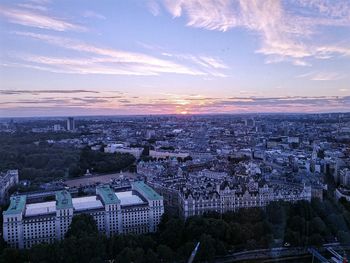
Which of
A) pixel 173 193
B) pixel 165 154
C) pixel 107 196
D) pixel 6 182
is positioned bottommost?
pixel 165 154

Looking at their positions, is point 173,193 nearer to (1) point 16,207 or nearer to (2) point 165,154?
(1) point 16,207

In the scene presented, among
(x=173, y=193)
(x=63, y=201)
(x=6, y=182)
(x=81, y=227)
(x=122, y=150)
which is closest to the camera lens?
(x=81, y=227)

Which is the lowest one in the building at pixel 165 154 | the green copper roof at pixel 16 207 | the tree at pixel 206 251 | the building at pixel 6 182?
the building at pixel 165 154

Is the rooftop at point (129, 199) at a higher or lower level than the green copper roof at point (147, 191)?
lower

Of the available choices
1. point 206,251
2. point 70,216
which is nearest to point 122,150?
point 70,216

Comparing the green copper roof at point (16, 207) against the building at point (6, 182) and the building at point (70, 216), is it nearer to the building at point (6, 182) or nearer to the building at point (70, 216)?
the building at point (70, 216)

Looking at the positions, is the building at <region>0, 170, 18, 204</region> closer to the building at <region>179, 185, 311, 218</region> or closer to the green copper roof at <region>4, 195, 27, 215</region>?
the green copper roof at <region>4, 195, 27, 215</region>

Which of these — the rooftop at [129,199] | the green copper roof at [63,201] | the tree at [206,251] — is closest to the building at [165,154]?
the rooftop at [129,199]
